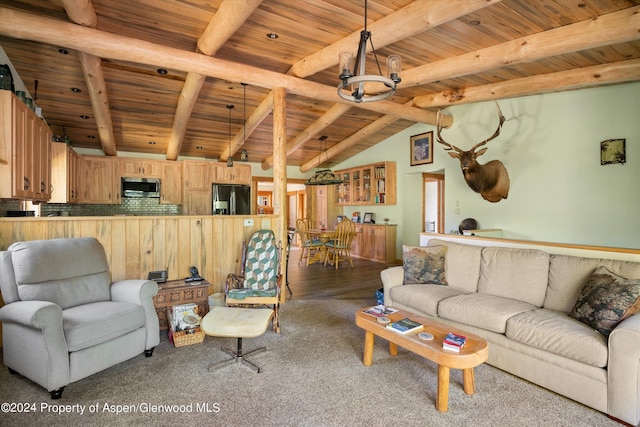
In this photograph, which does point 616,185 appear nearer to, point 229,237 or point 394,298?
point 394,298

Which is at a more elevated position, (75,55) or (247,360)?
(75,55)

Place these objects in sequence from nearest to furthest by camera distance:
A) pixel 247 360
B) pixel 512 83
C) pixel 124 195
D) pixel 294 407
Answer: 1. pixel 294 407
2. pixel 247 360
3. pixel 512 83
4. pixel 124 195

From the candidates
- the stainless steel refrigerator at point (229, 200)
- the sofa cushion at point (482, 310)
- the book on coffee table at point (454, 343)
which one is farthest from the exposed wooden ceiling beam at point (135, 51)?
the book on coffee table at point (454, 343)

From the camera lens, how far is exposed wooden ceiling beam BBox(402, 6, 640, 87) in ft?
9.29

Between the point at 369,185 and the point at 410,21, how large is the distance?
5.18 meters

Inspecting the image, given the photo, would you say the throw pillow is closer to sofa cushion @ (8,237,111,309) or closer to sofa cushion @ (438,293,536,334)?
sofa cushion @ (438,293,536,334)

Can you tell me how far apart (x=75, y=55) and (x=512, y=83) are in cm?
557

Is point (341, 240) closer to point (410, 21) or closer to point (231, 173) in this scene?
point (231, 173)

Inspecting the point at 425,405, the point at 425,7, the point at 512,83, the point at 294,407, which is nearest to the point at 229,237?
the point at 294,407

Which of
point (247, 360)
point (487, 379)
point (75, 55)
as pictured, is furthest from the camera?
point (75, 55)

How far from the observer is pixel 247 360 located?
263 cm

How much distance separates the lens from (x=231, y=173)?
7602 mm

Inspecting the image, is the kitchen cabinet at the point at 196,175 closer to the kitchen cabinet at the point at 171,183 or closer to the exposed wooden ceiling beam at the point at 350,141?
the kitchen cabinet at the point at 171,183

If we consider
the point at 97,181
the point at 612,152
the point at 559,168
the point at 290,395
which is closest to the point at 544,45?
the point at 612,152
